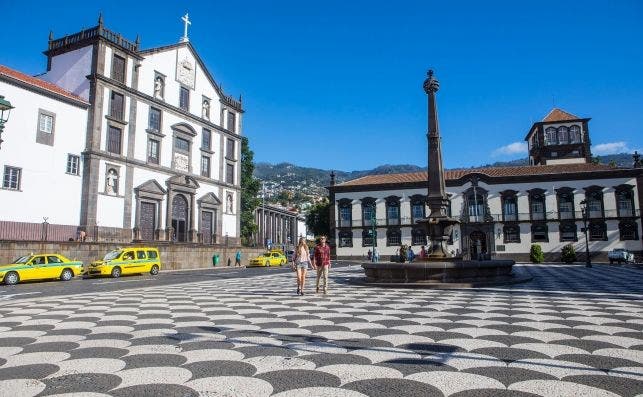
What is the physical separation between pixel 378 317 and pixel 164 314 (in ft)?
12.6

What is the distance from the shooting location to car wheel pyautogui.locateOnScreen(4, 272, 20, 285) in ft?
58.9

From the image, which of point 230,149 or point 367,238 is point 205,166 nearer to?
point 230,149

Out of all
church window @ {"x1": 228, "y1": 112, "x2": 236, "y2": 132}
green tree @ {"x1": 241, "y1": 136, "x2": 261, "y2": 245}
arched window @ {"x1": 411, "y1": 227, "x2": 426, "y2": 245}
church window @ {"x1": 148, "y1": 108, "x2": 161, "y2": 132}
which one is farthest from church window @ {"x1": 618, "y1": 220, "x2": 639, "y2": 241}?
church window @ {"x1": 148, "y1": 108, "x2": 161, "y2": 132}

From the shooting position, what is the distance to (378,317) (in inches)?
302

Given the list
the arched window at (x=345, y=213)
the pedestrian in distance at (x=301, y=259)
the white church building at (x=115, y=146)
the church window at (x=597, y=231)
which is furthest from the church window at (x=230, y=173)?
the church window at (x=597, y=231)

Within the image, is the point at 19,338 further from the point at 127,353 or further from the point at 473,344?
the point at 473,344

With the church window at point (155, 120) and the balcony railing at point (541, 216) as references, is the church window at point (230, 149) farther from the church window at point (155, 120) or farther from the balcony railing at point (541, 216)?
the balcony railing at point (541, 216)

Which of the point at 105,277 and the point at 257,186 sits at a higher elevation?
the point at 257,186

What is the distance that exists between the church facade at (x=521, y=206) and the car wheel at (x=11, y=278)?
30.2 metres

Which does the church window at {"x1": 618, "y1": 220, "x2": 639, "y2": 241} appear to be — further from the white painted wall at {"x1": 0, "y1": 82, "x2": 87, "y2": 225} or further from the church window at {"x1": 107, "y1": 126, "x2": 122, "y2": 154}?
the white painted wall at {"x1": 0, "y1": 82, "x2": 87, "y2": 225}

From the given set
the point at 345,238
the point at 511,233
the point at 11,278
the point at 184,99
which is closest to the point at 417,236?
the point at 345,238

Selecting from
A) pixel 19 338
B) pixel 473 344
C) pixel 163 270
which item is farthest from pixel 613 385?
pixel 163 270

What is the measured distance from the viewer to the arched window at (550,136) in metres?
55.8

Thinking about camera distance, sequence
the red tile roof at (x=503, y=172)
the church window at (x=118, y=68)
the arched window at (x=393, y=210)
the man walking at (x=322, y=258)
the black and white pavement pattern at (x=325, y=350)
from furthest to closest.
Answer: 1. the arched window at (x=393, y=210)
2. the red tile roof at (x=503, y=172)
3. the church window at (x=118, y=68)
4. the man walking at (x=322, y=258)
5. the black and white pavement pattern at (x=325, y=350)
